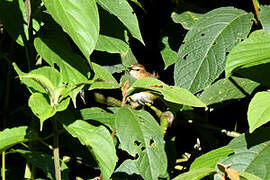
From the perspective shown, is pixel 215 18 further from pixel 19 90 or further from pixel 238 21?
pixel 19 90

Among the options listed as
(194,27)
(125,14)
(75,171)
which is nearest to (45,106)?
(125,14)

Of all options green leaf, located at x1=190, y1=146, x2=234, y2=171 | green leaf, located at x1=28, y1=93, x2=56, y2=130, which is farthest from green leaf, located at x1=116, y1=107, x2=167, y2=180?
green leaf, located at x1=28, y1=93, x2=56, y2=130

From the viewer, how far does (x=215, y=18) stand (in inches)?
68.0

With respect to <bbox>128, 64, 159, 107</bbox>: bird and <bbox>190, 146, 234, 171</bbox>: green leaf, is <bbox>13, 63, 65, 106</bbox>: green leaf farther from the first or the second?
<bbox>128, 64, 159, 107</bbox>: bird

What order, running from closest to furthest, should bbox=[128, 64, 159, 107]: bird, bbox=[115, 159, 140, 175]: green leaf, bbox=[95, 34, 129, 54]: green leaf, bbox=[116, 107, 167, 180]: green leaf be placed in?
1. bbox=[116, 107, 167, 180]: green leaf
2. bbox=[95, 34, 129, 54]: green leaf
3. bbox=[115, 159, 140, 175]: green leaf
4. bbox=[128, 64, 159, 107]: bird

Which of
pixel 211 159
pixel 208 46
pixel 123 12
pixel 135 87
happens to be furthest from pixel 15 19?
pixel 211 159

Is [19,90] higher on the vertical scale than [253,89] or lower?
lower

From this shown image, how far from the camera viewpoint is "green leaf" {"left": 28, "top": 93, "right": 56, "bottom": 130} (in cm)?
120

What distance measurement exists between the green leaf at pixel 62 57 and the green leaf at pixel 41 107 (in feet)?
0.58

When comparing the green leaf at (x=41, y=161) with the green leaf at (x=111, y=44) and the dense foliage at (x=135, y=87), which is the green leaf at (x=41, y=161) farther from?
the green leaf at (x=111, y=44)

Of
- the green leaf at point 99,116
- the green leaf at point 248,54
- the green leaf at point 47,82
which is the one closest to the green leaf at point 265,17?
the green leaf at point 248,54

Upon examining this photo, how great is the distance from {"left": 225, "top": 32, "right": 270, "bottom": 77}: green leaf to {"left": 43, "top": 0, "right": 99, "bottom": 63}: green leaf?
1.28 feet

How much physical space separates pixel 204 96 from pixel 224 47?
7.9 inches

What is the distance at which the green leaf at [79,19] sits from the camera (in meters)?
1.22
